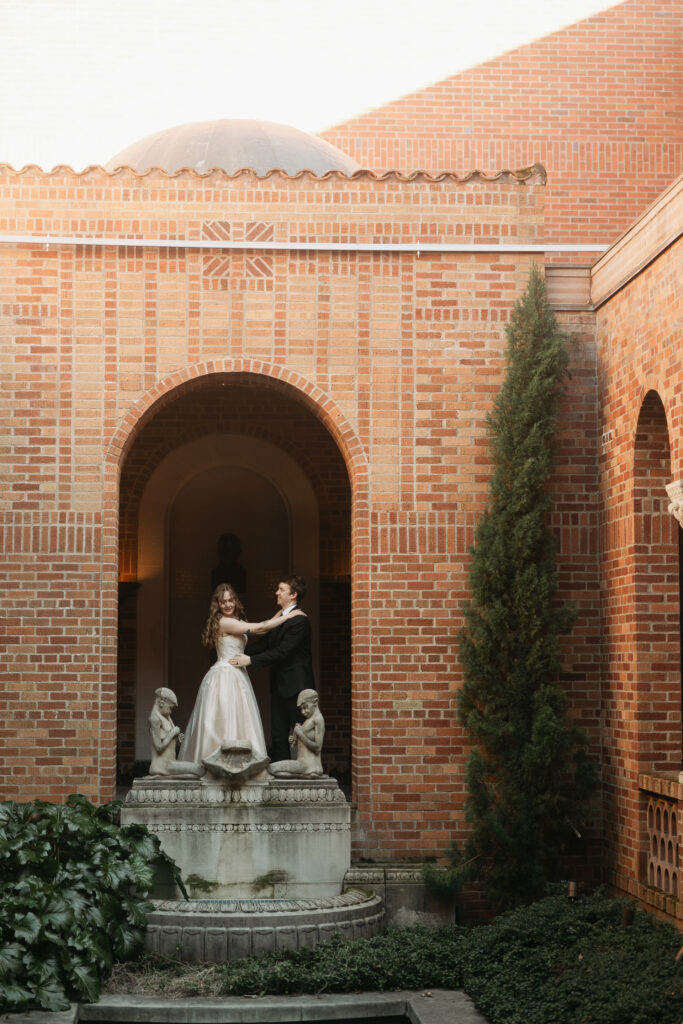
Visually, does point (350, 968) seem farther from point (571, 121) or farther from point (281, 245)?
point (571, 121)

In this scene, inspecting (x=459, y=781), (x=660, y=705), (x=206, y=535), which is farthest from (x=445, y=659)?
(x=206, y=535)

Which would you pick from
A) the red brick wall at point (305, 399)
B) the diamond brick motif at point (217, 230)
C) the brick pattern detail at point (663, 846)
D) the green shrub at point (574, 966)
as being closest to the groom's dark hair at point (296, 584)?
the red brick wall at point (305, 399)

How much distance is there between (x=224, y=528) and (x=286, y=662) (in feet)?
12.4

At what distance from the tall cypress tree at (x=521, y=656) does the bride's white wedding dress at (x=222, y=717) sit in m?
1.82

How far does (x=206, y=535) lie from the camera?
14.9m

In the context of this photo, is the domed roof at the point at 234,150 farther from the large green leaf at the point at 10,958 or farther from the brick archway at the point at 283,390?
the large green leaf at the point at 10,958

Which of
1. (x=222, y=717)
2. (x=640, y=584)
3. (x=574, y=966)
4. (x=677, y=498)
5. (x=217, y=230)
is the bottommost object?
(x=574, y=966)

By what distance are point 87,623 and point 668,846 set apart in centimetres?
512

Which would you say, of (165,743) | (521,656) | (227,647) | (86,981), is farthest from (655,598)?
(86,981)

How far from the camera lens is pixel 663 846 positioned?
9.92 meters

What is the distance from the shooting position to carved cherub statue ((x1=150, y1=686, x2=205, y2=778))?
10.5m

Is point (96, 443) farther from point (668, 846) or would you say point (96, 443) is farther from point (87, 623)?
point (668, 846)

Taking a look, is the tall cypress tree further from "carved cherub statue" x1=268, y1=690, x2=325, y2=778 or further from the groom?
the groom

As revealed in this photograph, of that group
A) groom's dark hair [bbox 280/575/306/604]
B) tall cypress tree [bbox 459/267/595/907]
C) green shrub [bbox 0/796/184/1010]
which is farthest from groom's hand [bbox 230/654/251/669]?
tall cypress tree [bbox 459/267/595/907]
